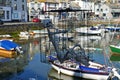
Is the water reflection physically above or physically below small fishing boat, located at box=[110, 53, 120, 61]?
above

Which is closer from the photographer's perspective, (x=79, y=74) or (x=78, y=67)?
(x=79, y=74)

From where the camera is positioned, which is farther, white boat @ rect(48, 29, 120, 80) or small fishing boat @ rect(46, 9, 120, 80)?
white boat @ rect(48, 29, 120, 80)

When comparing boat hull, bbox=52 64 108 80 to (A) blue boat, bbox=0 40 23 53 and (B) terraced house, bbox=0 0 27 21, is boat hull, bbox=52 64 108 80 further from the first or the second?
(B) terraced house, bbox=0 0 27 21

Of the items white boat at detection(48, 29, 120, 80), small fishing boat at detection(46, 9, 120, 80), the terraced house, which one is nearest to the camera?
small fishing boat at detection(46, 9, 120, 80)

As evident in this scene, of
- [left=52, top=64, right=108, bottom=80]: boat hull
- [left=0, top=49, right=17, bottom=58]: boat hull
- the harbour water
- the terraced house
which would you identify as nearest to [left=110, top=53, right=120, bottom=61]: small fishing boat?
the harbour water

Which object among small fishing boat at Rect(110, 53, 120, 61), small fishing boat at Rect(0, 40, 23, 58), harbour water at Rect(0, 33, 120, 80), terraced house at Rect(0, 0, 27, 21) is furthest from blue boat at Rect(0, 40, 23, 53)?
terraced house at Rect(0, 0, 27, 21)

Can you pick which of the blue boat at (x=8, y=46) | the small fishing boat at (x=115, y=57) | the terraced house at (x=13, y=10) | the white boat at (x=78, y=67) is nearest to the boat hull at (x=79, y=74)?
the white boat at (x=78, y=67)

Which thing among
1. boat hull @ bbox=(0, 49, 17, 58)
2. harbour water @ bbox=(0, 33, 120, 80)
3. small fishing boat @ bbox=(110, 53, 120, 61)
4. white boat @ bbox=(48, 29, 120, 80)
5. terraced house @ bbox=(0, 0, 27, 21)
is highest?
terraced house @ bbox=(0, 0, 27, 21)

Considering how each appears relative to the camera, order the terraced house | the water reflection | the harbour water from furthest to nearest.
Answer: the terraced house
the harbour water
the water reflection

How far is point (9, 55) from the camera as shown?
106 feet

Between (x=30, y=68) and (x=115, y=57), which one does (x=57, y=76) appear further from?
(x=115, y=57)

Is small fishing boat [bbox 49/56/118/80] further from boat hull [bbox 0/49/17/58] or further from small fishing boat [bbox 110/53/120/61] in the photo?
small fishing boat [bbox 110/53/120/61]

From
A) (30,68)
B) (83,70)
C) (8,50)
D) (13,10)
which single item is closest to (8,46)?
(8,50)

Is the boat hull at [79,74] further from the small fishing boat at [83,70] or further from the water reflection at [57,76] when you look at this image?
the water reflection at [57,76]
